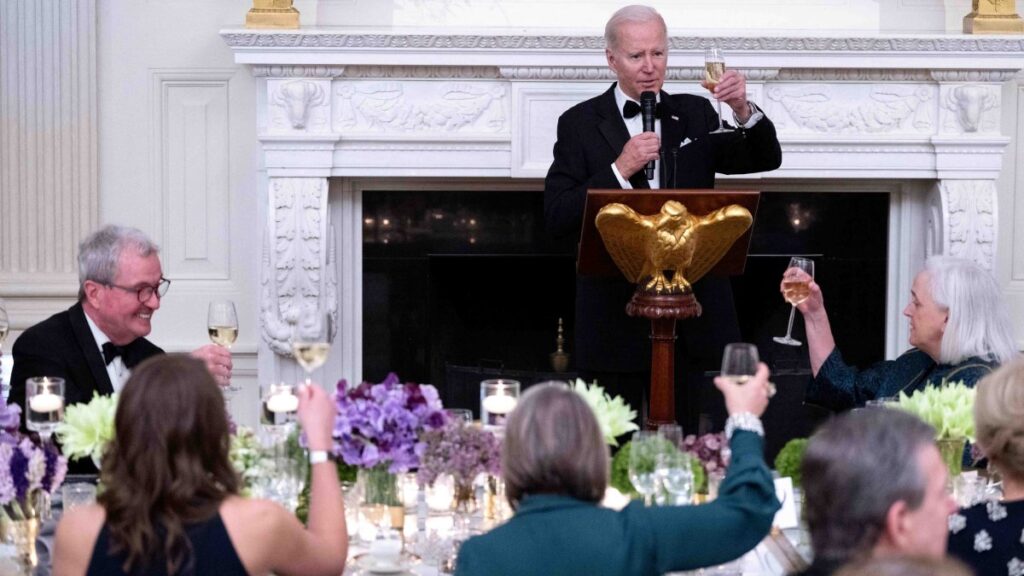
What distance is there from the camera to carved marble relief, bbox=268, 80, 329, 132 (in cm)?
536

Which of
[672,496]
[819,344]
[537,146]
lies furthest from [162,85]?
[672,496]

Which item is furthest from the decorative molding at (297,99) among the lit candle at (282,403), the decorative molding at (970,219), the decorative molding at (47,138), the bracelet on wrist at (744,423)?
the bracelet on wrist at (744,423)

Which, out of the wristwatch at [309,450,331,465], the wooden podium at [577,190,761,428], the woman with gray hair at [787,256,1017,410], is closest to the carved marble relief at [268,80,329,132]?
the wooden podium at [577,190,761,428]

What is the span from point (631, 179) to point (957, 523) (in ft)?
5.50

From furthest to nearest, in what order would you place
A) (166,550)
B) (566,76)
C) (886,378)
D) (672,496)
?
(566,76), (886,378), (672,496), (166,550)

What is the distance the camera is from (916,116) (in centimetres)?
555

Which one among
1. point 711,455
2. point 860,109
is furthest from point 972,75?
point 711,455

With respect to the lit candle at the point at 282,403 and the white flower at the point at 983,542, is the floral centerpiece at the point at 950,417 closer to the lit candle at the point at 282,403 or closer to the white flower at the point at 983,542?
the white flower at the point at 983,542

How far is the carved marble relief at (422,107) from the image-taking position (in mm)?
5441

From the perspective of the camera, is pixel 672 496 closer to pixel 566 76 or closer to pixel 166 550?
pixel 166 550

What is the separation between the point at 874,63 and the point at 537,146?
1.25 m

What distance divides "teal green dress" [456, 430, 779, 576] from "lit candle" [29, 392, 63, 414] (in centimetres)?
107

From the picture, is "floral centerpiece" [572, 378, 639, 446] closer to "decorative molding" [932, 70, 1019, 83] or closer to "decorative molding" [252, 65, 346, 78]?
"decorative molding" [252, 65, 346, 78]

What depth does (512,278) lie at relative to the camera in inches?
233
